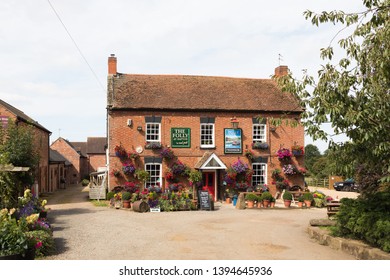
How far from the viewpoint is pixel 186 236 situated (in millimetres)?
12195

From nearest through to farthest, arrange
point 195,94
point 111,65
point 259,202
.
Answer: point 259,202 < point 195,94 < point 111,65

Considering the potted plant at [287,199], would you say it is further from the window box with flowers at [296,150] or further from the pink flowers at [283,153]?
the window box with flowers at [296,150]

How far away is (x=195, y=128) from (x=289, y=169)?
21.3 feet

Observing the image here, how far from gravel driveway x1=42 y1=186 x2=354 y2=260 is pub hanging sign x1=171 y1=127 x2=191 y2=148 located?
19.0 ft

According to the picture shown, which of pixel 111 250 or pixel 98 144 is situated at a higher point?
pixel 98 144

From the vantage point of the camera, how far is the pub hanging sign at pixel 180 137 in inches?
912

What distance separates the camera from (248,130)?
2403 centimetres

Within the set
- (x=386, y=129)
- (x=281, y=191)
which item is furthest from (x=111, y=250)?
(x=281, y=191)

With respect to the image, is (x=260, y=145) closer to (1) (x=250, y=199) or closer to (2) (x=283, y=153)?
(2) (x=283, y=153)

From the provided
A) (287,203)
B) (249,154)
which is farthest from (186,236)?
(249,154)

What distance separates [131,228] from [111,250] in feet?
11.7

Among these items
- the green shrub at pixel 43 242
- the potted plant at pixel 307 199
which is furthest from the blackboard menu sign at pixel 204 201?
the green shrub at pixel 43 242

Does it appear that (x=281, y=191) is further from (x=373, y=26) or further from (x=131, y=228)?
(x=373, y=26)

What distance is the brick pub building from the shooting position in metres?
22.7
